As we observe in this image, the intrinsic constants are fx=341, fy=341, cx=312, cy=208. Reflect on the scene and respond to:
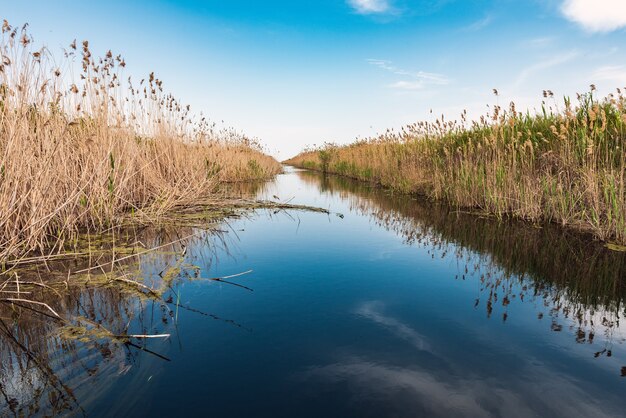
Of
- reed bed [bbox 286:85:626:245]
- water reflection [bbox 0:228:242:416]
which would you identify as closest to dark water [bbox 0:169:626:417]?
water reflection [bbox 0:228:242:416]

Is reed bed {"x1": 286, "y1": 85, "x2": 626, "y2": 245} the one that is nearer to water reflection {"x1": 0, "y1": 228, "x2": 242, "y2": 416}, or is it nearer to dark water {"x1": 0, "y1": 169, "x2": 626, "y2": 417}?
dark water {"x1": 0, "y1": 169, "x2": 626, "y2": 417}

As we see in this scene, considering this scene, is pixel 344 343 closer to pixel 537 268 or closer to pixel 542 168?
pixel 537 268

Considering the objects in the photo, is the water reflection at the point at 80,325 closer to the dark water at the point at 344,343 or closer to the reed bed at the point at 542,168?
the dark water at the point at 344,343

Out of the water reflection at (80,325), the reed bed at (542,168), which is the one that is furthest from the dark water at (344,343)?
the reed bed at (542,168)

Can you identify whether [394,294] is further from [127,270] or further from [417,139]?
[417,139]

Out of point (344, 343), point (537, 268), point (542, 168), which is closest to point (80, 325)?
point (344, 343)

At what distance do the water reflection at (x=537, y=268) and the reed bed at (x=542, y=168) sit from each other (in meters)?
0.50

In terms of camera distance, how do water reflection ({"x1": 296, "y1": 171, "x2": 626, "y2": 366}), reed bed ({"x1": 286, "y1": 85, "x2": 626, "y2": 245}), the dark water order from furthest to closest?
1. reed bed ({"x1": 286, "y1": 85, "x2": 626, "y2": 245})
2. water reflection ({"x1": 296, "y1": 171, "x2": 626, "y2": 366})
3. the dark water

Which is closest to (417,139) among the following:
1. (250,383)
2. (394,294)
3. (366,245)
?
(366,245)

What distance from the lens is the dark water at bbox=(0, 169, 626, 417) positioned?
1.86 meters

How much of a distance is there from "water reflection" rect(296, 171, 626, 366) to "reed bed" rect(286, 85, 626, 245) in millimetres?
496

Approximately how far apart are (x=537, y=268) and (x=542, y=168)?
395 centimetres

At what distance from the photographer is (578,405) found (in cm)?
190

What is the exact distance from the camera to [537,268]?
13.9 feet
